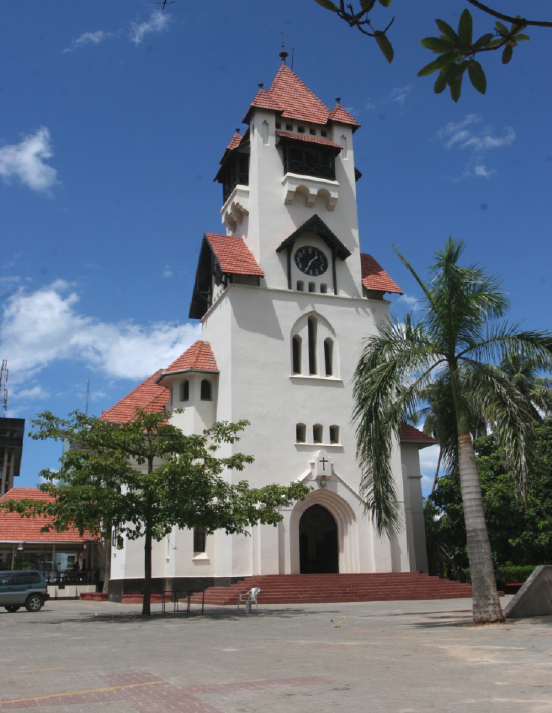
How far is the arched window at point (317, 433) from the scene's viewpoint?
32.3 m

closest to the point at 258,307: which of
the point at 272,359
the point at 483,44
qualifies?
the point at 272,359

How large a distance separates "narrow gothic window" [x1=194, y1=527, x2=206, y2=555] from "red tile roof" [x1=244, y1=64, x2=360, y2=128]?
20.4 metres

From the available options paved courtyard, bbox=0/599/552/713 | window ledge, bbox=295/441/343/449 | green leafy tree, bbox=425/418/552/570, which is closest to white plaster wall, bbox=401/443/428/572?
green leafy tree, bbox=425/418/552/570

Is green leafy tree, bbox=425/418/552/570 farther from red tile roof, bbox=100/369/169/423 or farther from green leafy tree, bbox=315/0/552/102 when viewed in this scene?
green leafy tree, bbox=315/0/552/102

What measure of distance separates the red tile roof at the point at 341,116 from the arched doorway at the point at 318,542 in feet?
64.2

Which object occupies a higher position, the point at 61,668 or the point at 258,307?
the point at 258,307

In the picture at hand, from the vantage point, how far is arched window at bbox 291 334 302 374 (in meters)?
33.4

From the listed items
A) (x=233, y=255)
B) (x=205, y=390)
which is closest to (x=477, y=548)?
(x=205, y=390)

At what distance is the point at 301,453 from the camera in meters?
31.6

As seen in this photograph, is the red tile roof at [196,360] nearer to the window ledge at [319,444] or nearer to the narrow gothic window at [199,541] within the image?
the window ledge at [319,444]

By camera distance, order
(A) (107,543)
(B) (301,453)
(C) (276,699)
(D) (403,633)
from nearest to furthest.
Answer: (C) (276,699)
(D) (403,633)
(B) (301,453)
(A) (107,543)

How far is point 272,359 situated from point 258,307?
98.2 inches

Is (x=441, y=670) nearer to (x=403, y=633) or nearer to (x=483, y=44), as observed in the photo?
(x=403, y=633)

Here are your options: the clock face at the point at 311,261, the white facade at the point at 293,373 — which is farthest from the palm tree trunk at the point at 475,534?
the clock face at the point at 311,261
